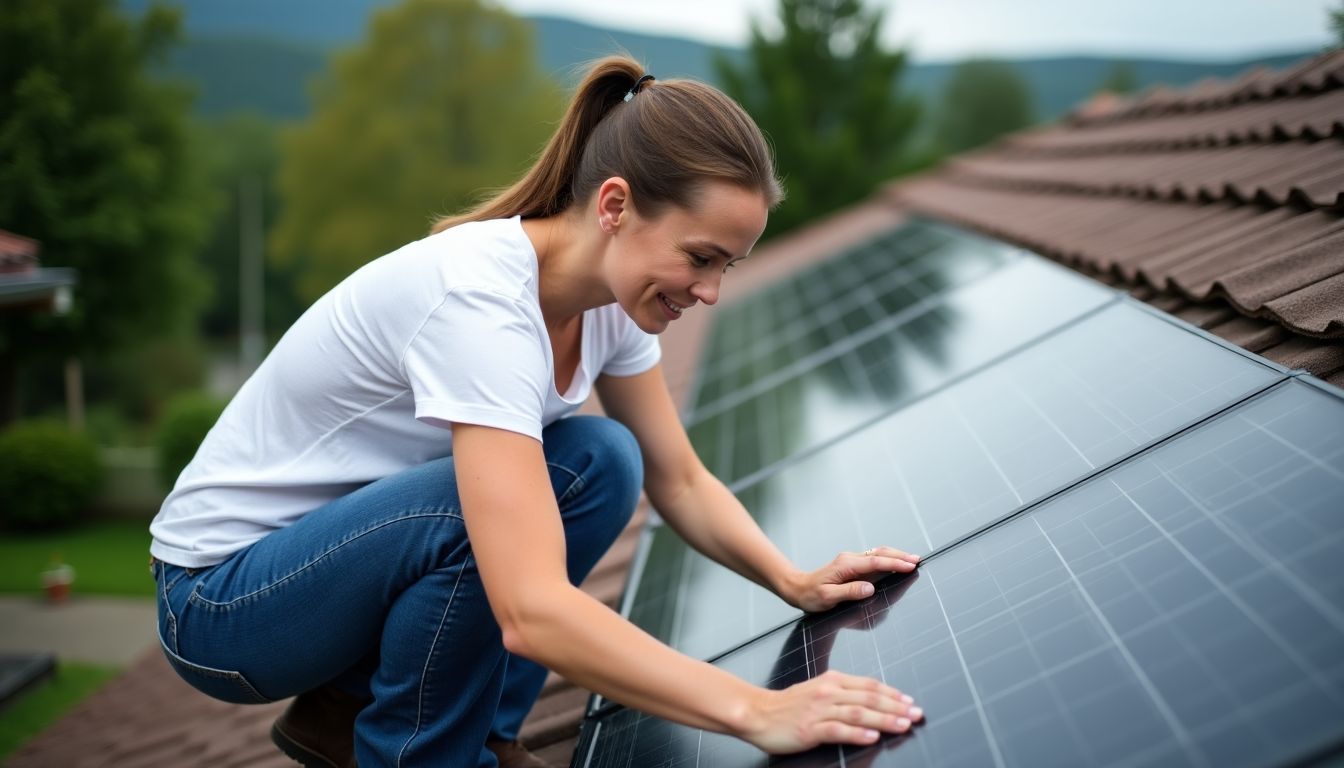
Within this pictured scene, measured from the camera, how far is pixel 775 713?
1.71m

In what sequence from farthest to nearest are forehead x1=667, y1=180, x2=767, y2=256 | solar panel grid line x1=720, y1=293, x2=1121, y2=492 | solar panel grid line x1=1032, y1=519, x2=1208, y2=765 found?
1. solar panel grid line x1=720, y1=293, x2=1121, y2=492
2. forehead x1=667, y1=180, x2=767, y2=256
3. solar panel grid line x1=1032, y1=519, x2=1208, y2=765

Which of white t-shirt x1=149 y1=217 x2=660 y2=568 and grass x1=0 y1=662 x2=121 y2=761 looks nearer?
white t-shirt x1=149 y1=217 x2=660 y2=568

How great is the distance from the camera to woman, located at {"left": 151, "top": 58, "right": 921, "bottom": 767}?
6.00 ft

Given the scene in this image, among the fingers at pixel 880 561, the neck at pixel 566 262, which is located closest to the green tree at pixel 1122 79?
the neck at pixel 566 262

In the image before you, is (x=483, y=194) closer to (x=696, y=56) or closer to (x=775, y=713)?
(x=775, y=713)

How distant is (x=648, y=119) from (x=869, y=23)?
33.4 meters

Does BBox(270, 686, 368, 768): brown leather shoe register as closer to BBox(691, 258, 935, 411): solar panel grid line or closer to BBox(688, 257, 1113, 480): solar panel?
BBox(688, 257, 1113, 480): solar panel

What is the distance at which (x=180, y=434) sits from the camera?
64.5 ft

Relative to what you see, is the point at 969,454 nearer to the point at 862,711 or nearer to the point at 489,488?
the point at 862,711

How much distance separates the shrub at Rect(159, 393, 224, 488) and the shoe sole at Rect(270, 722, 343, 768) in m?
18.3

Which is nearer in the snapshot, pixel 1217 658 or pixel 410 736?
pixel 1217 658

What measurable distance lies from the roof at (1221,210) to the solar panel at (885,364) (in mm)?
202

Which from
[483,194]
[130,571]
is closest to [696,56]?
[130,571]

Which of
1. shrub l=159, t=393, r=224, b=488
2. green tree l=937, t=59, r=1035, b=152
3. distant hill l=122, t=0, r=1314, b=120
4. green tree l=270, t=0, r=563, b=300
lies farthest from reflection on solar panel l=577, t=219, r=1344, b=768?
green tree l=937, t=59, r=1035, b=152
